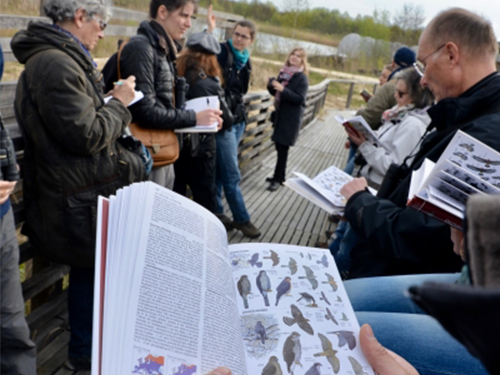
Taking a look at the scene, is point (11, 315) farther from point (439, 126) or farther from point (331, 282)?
point (439, 126)

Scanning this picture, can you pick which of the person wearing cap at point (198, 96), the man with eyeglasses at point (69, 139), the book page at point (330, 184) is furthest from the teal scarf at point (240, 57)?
the man with eyeglasses at point (69, 139)

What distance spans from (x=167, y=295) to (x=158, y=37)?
200cm

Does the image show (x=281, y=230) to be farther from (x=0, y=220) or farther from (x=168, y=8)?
(x=0, y=220)

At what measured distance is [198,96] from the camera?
3.28 m

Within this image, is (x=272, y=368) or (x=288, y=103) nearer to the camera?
(x=272, y=368)

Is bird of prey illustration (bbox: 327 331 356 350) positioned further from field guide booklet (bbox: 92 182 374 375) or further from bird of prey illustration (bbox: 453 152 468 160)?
bird of prey illustration (bbox: 453 152 468 160)

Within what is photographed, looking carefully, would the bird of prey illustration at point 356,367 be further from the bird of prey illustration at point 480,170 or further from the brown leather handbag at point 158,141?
the brown leather handbag at point 158,141

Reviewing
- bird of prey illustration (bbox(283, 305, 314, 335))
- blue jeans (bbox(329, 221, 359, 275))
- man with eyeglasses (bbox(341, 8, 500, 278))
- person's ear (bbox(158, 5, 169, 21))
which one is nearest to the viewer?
bird of prey illustration (bbox(283, 305, 314, 335))

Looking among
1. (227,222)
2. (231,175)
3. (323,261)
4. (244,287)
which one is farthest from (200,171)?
(244,287)

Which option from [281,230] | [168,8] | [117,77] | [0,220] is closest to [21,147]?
[0,220]

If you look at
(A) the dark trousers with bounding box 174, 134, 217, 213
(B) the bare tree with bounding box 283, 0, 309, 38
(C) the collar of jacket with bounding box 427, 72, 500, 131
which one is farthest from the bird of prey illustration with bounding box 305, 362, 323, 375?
(B) the bare tree with bounding box 283, 0, 309, 38

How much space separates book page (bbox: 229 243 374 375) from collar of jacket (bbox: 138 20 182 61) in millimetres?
1694

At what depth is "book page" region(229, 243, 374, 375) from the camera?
0.94 m

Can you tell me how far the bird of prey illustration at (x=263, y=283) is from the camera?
109cm
